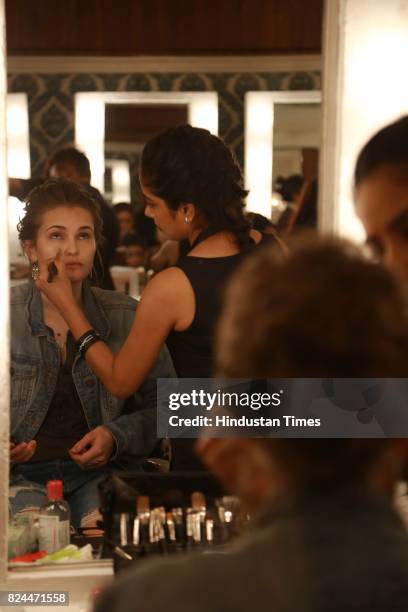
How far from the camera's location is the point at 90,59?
1.20 meters

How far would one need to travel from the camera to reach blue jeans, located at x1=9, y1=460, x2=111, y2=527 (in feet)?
4.09

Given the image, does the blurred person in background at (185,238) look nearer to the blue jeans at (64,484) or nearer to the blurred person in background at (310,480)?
the blue jeans at (64,484)

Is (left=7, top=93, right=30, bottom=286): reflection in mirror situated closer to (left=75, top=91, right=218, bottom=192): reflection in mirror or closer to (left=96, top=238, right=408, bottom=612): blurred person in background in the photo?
(left=75, top=91, right=218, bottom=192): reflection in mirror

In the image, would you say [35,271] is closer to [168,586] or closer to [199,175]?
[199,175]

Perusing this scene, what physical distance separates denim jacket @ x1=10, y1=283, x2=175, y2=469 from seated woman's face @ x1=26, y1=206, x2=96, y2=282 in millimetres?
38

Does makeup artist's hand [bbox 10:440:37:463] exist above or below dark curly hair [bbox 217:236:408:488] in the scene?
below

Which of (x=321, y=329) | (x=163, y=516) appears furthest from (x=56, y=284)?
(x=321, y=329)

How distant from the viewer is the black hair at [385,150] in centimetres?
98

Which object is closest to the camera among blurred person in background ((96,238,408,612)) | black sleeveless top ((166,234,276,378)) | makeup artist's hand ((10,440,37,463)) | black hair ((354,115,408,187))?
blurred person in background ((96,238,408,612))

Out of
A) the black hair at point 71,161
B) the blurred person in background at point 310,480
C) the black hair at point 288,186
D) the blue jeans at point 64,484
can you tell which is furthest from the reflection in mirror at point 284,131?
the blurred person in background at point 310,480

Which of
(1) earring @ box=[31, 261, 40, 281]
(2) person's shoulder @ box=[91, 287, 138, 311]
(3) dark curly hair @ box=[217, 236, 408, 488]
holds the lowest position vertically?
(3) dark curly hair @ box=[217, 236, 408, 488]

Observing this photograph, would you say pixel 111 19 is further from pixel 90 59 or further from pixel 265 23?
pixel 265 23

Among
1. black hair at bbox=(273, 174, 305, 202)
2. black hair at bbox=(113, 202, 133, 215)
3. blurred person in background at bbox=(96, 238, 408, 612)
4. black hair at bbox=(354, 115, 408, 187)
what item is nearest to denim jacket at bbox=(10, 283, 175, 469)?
A: black hair at bbox=(113, 202, 133, 215)

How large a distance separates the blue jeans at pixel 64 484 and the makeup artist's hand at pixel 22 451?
0.01m
